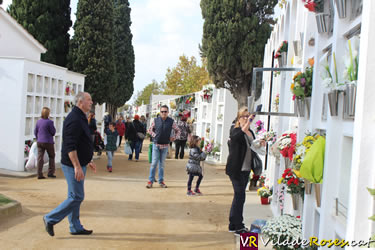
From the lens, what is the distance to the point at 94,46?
Result: 19.8m

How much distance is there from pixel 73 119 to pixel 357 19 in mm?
3357

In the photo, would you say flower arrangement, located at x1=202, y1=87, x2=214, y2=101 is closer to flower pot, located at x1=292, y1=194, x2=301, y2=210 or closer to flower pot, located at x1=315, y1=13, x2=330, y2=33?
flower pot, located at x1=292, y1=194, x2=301, y2=210

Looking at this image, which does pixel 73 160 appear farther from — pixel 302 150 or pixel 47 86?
pixel 47 86

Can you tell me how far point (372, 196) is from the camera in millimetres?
2467

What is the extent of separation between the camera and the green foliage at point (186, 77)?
1690 inches

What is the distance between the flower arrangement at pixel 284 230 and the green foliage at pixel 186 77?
123 feet

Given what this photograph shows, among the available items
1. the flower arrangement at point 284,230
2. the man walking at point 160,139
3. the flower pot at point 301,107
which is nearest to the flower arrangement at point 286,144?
the flower pot at point 301,107

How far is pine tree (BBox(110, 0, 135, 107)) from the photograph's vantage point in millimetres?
26266

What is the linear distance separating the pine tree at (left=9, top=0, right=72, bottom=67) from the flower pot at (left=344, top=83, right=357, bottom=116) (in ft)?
57.2

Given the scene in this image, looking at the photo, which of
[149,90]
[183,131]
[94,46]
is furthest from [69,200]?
[149,90]

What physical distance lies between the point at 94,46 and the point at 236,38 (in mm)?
7498

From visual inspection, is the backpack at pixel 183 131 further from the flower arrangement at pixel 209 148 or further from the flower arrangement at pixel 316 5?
the flower arrangement at pixel 316 5

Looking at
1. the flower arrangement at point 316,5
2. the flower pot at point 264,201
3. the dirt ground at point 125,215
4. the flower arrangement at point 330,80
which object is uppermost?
the flower arrangement at point 316,5

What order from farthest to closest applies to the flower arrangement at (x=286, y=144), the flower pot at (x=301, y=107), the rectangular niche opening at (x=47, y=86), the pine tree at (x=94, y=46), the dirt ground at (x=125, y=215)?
the pine tree at (x=94, y=46) → the rectangular niche opening at (x=47, y=86) → the dirt ground at (x=125, y=215) → the flower pot at (x=301, y=107) → the flower arrangement at (x=286, y=144)
